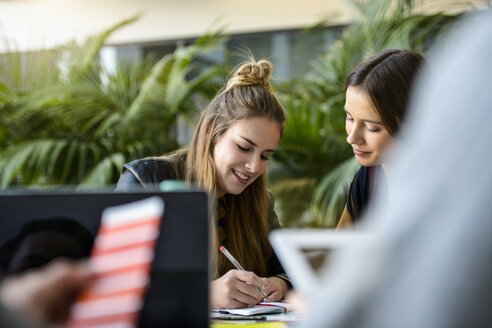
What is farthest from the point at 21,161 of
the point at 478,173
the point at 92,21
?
the point at 478,173

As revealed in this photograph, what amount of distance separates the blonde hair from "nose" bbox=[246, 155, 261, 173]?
12 cm

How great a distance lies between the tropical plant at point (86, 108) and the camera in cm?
307

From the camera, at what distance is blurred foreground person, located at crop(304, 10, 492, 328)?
16.9 inches

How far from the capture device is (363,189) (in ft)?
6.31

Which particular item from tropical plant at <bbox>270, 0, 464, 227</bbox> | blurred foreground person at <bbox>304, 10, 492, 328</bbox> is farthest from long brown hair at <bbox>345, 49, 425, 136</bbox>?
blurred foreground person at <bbox>304, 10, 492, 328</bbox>

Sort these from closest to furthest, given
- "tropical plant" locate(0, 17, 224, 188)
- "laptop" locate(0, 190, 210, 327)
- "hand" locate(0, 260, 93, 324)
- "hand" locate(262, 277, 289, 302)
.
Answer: "hand" locate(0, 260, 93, 324) < "laptop" locate(0, 190, 210, 327) < "hand" locate(262, 277, 289, 302) < "tropical plant" locate(0, 17, 224, 188)

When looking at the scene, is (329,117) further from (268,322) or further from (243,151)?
(268,322)

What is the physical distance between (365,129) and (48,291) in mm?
1272

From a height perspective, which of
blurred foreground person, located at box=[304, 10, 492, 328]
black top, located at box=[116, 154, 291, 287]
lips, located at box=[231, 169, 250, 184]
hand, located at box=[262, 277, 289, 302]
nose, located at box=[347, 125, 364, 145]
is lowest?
hand, located at box=[262, 277, 289, 302]

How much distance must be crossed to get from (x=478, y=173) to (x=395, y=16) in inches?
96.7

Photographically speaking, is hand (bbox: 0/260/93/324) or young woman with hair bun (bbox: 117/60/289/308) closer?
hand (bbox: 0/260/93/324)

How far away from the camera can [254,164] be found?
172 centimetres

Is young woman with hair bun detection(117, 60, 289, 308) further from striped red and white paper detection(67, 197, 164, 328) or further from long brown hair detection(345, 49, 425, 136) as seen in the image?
striped red and white paper detection(67, 197, 164, 328)

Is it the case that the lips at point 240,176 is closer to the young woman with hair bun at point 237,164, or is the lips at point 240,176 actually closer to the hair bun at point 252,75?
the young woman with hair bun at point 237,164
